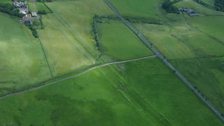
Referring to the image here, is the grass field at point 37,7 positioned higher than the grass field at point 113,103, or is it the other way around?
the grass field at point 37,7

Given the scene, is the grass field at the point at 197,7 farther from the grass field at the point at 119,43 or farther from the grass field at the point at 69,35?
the grass field at the point at 119,43

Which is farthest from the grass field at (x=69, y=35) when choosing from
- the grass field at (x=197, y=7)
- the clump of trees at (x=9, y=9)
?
the grass field at (x=197, y=7)

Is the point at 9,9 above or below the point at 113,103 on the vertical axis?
above

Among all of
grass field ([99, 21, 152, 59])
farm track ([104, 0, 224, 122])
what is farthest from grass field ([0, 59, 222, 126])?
grass field ([99, 21, 152, 59])

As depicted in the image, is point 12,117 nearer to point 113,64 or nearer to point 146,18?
point 113,64

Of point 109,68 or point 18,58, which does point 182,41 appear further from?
point 18,58

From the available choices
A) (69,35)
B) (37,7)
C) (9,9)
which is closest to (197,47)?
(69,35)
